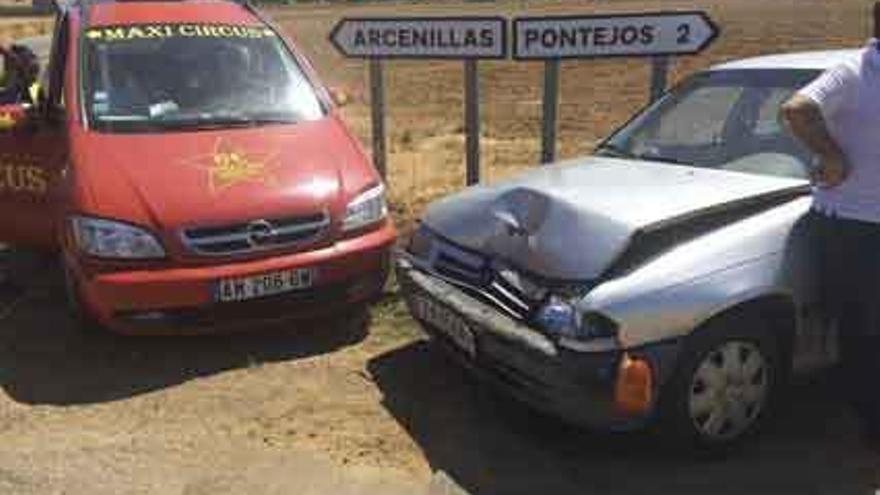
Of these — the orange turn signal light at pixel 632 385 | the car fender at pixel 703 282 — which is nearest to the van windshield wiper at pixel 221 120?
the car fender at pixel 703 282

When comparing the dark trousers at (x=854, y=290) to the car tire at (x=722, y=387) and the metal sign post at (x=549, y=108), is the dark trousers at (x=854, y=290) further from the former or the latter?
the metal sign post at (x=549, y=108)

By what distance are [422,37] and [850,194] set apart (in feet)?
13.3

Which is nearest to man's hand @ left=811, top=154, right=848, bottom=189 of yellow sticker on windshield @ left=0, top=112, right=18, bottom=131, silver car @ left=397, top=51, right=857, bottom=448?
silver car @ left=397, top=51, right=857, bottom=448

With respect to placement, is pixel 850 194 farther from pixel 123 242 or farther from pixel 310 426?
pixel 123 242

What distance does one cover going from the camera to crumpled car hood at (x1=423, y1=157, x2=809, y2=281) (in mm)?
4820

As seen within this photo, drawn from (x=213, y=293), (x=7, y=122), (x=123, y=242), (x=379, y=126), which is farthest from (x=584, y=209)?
(x=379, y=126)

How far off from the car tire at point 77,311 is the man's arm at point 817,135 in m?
3.69

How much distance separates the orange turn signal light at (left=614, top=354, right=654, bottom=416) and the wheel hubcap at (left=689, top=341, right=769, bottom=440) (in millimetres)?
282

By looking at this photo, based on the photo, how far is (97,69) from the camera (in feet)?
23.6

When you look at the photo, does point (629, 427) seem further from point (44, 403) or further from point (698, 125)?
point (44, 403)

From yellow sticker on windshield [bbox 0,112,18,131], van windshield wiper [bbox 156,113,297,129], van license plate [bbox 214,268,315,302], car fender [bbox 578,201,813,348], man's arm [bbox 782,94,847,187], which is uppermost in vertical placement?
man's arm [bbox 782,94,847,187]

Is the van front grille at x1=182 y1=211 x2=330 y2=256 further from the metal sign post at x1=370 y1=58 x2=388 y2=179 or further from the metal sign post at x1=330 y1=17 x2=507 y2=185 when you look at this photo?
the metal sign post at x1=370 y1=58 x2=388 y2=179

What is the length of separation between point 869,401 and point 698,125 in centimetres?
173

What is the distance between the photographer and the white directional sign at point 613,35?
24.1 feet
